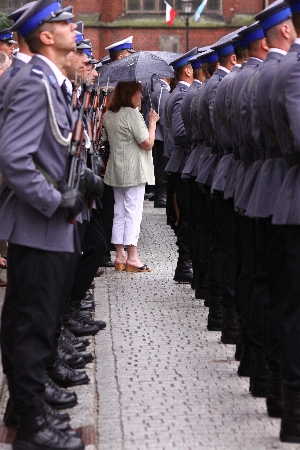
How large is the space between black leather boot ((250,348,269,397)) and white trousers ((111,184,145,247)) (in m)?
5.60

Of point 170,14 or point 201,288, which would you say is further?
point 170,14

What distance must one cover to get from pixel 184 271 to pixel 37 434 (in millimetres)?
6099

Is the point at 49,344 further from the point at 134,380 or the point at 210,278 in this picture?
the point at 210,278

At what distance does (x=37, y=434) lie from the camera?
5.72 meters

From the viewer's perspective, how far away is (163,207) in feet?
63.8

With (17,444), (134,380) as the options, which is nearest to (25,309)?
(17,444)

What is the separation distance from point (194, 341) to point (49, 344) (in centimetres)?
307

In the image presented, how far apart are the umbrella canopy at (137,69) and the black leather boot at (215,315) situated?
3.26m

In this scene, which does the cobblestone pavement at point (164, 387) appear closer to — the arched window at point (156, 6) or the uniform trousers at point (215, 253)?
the uniform trousers at point (215, 253)

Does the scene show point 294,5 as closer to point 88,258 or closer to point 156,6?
point 88,258

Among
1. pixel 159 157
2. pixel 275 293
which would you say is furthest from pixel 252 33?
pixel 159 157

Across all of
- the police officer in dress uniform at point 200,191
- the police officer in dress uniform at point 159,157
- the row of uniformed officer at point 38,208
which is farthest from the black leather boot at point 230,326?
the police officer in dress uniform at point 159,157

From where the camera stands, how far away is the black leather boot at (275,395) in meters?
6.43

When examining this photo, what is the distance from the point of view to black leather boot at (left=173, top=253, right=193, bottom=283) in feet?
38.4
